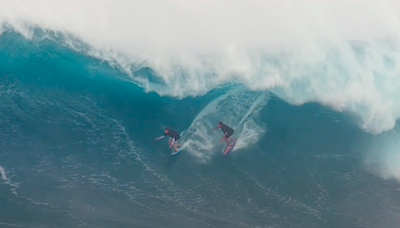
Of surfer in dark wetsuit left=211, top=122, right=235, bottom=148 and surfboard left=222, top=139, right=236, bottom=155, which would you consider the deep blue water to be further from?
surfer in dark wetsuit left=211, top=122, right=235, bottom=148

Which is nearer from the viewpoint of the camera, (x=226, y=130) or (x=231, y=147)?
(x=226, y=130)

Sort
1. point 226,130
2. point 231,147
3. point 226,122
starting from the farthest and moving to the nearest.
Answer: point 226,122
point 231,147
point 226,130

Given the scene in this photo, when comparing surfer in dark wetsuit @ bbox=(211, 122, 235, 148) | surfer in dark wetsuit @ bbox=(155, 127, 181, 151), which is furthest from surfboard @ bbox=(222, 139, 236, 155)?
surfer in dark wetsuit @ bbox=(155, 127, 181, 151)

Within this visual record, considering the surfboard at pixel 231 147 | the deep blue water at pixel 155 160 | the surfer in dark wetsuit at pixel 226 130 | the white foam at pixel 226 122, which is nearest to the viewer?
the deep blue water at pixel 155 160

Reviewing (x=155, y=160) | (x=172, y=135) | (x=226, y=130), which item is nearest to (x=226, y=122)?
(x=226, y=130)

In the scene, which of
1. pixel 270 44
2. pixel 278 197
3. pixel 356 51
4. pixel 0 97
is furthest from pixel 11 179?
pixel 356 51

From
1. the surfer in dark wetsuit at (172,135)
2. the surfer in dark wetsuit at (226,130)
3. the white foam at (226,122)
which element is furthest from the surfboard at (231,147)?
the surfer in dark wetsuit at (172,135)

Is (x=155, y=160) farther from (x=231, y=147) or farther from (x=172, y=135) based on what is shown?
(x=231, y=147)

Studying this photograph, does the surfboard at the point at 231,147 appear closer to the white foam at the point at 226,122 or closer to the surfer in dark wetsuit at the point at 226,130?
the white foam at the point at 226,122
